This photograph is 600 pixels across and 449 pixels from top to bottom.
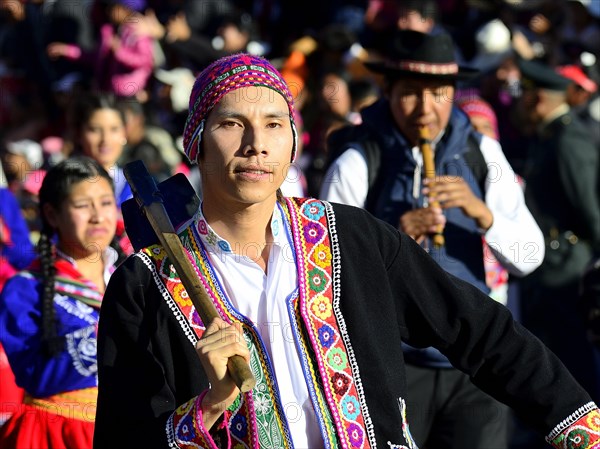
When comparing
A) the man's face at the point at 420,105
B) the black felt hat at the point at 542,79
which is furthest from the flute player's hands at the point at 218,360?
the black felt hat at the point at 542,79

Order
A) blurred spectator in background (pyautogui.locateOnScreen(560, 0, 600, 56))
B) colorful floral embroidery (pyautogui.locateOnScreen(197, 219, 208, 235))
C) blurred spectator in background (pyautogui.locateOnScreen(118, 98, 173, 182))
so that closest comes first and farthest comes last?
colorful floral embroidery (pyautogui.locateOnScreen(197, 219, 208, 235)) → blurred spectator in background (pyautogui.locateOnScreen(118, 98, 173, 182)) → blurred spectator in background (pyautogui.locateOnScreen(560, 0, 600, 56))

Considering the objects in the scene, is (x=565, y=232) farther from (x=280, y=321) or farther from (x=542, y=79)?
(x=280, y=321)

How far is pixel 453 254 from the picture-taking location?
4.95 meters

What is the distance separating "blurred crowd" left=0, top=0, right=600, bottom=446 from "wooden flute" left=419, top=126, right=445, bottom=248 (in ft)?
6.01

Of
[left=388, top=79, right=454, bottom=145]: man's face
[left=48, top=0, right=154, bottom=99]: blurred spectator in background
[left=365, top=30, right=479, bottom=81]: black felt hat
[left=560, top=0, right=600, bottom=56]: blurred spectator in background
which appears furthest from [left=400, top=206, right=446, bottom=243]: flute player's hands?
[left=48, top=0, right=154, bottom=99]: blurred spectator in background

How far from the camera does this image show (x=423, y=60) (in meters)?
5.24

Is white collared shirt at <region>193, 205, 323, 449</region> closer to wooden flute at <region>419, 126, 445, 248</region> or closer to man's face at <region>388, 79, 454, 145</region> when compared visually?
wooden flute at <region>419, 126, 445, 248</region>

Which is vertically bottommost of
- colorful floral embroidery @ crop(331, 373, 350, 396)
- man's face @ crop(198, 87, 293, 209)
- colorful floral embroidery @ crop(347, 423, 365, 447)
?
colorful floral embroidery @ crop(347, 423, 365, 447)

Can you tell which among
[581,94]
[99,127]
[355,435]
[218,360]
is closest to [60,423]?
[355,435]

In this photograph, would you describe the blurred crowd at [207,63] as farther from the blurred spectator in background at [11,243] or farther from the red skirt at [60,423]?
the red skirt at [60,423]

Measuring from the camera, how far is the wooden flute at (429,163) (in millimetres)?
4777

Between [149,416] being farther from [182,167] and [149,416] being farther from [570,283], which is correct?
[182,167]

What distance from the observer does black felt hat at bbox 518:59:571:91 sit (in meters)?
7.80

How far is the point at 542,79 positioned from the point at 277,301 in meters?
5.06
